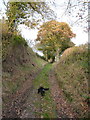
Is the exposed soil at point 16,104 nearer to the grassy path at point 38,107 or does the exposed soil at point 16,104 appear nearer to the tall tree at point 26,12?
the grassy path at point 38,107

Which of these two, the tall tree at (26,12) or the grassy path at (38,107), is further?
the tall tree at (26,12)

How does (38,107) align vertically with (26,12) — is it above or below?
below

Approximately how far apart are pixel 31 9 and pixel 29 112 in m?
9.64

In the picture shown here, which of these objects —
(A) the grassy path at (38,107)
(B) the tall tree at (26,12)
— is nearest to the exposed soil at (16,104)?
(A) the grassy path at (38,107)

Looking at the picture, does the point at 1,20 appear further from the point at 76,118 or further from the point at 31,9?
the point at 76,118

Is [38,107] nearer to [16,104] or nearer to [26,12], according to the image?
[16,104]

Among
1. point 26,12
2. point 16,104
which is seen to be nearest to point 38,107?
point 16,104

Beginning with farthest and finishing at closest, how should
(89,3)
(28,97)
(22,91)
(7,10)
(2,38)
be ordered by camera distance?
(7,10) → (2,38) → (22,91) → (28,97) → (89,3)

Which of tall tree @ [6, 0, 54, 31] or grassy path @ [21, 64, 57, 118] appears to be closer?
grassy path @ [21, 64, 57, 118]

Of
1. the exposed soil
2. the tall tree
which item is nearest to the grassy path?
the exposed soil

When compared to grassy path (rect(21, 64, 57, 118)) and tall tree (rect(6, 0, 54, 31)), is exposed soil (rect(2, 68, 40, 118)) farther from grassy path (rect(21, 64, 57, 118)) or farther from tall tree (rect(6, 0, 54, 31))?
tall tree (rect(6, 0, 54, 31))

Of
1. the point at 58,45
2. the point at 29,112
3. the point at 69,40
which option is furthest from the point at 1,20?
the point at 69,40

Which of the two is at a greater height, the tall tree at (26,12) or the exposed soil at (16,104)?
the tall tree at (26,12)

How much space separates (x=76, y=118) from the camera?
15.8 ft
